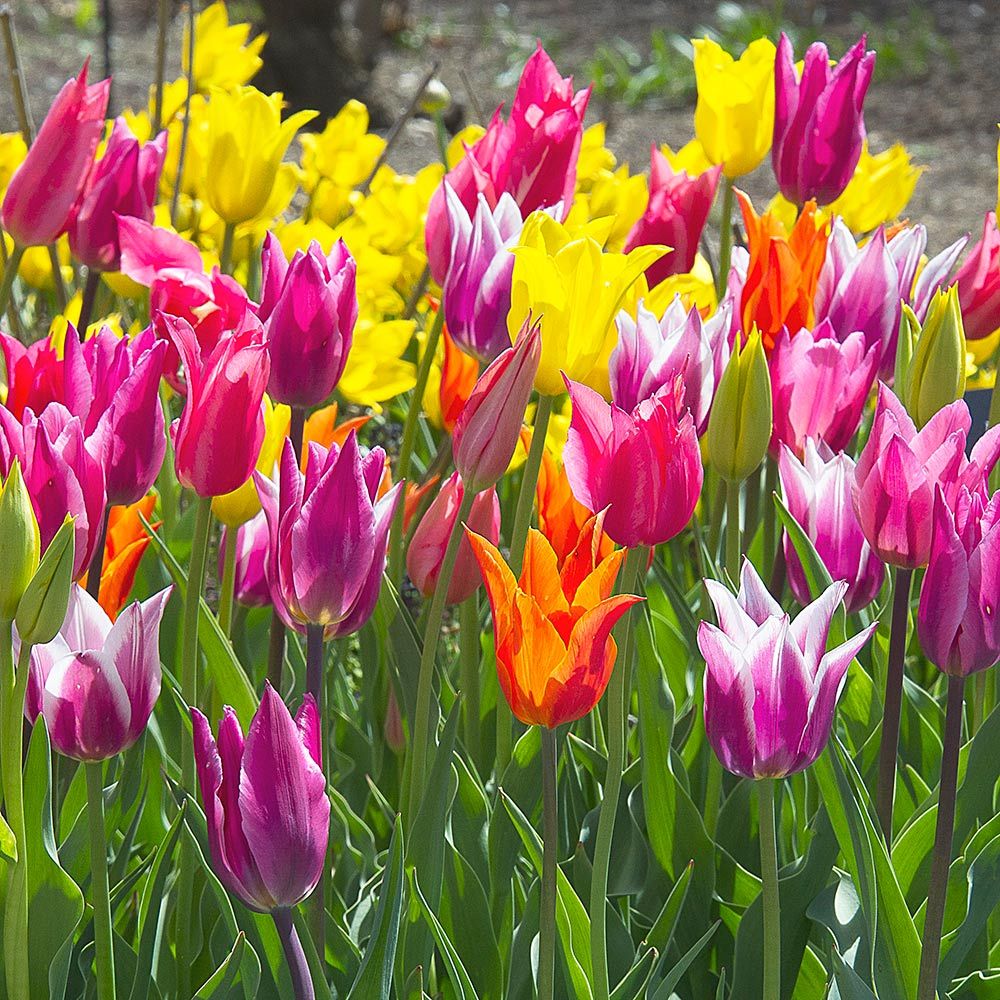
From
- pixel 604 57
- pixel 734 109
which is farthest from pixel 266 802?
pixel 604 57

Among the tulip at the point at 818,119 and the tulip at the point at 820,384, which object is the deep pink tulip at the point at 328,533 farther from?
the tulip at the point at 818,119

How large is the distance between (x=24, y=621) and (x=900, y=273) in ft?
2.66

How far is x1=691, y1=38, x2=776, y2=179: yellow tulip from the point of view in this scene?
169cm

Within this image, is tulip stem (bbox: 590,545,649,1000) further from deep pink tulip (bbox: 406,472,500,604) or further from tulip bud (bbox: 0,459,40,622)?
tulip bud (bbox: 0,459,40,622)

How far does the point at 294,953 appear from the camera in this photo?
80 cm

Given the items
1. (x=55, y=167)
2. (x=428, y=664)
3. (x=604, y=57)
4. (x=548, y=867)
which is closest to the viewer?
(x=548, y=867)

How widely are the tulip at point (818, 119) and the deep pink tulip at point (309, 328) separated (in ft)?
1.99

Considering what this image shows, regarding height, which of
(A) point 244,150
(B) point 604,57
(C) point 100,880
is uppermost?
(A) point 244,150

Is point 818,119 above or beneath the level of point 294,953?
above

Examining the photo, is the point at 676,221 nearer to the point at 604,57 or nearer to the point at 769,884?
the point at 769,884

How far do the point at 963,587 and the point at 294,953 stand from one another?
432 mm

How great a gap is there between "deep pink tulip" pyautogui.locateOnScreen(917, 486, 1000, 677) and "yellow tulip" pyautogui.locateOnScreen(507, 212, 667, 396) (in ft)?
0.90

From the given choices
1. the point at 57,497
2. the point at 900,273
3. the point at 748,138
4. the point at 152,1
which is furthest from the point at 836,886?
the point at 152,1

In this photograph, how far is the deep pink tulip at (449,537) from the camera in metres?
1.12
